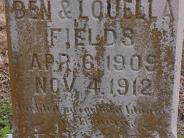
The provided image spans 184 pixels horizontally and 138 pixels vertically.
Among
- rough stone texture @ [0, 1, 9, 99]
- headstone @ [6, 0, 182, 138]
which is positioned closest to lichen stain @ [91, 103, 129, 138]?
headstone @ [6, 0, 182, 138]

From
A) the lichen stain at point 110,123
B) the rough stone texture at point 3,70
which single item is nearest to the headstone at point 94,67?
the lichen stain at point 110,123

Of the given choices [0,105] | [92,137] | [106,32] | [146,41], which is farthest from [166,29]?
[0,105]

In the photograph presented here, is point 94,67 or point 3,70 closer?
point 94,67

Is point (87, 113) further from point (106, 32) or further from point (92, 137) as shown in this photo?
point (106, 32)

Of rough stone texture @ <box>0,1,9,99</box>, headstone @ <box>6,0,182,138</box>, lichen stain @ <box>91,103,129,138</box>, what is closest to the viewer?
headstone @ <box>6,0,182,138</box>

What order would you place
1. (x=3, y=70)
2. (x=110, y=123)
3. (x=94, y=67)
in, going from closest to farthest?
(x=94, y=67), (x=110, y=123), (x=3, y=70)

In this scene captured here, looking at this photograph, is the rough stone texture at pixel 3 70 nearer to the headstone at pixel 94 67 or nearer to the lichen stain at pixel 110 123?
the headstone at pixel 94 67

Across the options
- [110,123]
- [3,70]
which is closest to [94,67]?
[110,123]

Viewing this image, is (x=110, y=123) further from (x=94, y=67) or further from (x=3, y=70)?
(x=3, y=70)

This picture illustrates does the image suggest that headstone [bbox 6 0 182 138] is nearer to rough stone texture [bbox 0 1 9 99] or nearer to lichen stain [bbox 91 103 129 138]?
lichen stain [bbox 91 103 129 138]
